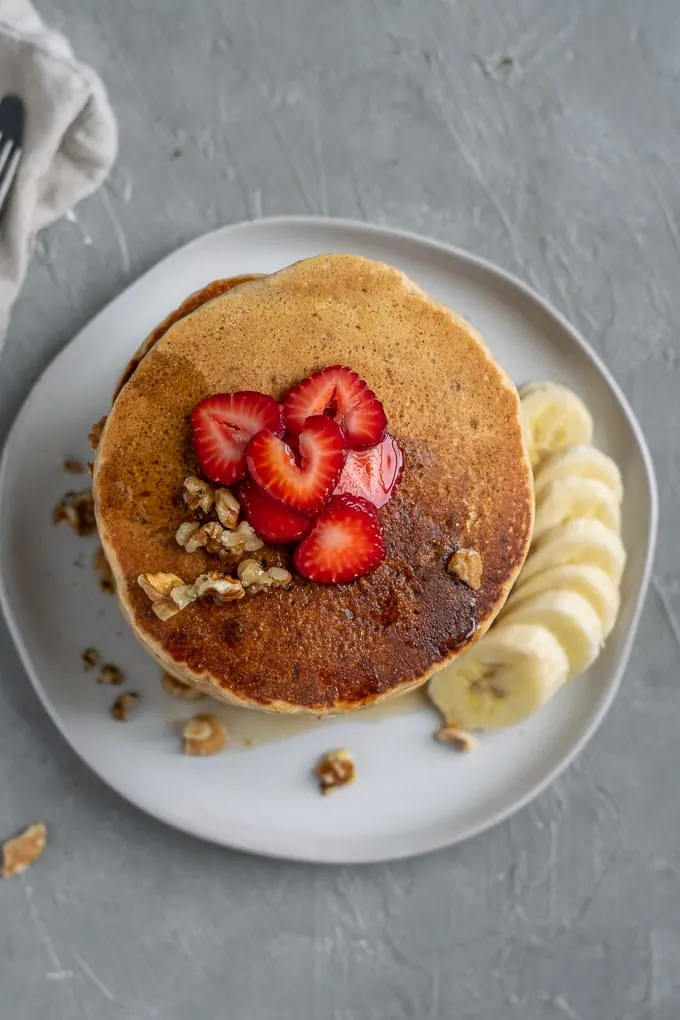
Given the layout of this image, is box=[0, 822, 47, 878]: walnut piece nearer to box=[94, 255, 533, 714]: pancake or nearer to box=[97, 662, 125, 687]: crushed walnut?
box=[97, 662, 125, 687]: crushed walnut

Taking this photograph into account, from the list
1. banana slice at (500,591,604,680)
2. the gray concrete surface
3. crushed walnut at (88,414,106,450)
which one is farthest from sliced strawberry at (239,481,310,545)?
the gray concrete surface

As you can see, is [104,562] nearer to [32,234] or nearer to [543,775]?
[32,234]

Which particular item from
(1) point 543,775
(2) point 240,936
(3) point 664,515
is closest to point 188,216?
(3) point 664,515

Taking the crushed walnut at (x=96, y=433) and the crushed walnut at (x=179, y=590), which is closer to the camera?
the crushed walnut at (x=179, y=590)

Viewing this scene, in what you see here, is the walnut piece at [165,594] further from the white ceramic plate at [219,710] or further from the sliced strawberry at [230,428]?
the white ceramic plate at [219,710]

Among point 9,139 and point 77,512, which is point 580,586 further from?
point 9,139

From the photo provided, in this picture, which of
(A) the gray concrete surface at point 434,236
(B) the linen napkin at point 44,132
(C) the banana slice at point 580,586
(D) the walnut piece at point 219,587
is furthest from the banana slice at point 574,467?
(B) the linen napkin at point 44,132
